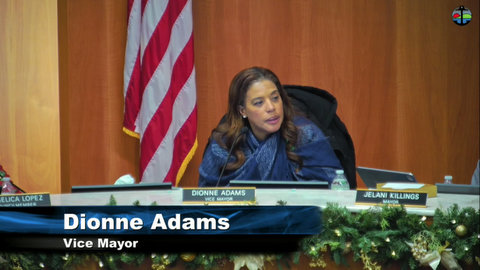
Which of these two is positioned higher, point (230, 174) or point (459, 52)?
point (459, 52)

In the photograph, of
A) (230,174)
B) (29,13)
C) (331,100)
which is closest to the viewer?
(230,174)

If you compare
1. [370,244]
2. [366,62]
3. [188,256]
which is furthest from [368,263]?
[366,62]

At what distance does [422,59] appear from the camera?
4.98 metres

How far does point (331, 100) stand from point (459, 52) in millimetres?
1748

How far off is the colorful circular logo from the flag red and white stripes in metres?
2.06

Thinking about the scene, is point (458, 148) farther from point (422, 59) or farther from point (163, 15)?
point (163, 15)

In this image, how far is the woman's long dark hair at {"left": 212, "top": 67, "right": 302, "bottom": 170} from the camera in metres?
3.64

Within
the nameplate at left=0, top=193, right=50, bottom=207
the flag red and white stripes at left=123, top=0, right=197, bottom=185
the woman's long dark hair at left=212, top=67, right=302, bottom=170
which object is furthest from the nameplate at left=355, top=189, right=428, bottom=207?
the flag red and white stripes at left=123, top=0, right=197, bottom=185

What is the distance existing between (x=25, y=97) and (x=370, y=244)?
3.27 meters

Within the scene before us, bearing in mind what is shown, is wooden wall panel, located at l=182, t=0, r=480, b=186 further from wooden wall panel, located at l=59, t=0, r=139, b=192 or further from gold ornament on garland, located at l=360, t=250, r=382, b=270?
gold ornament on garland, located at l=360, t=250, r=382, b=270

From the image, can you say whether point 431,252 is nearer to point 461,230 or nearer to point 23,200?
point 461,230

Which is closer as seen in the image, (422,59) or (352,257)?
(352,257)

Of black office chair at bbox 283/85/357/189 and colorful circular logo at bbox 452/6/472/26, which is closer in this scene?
black office chair at bbox 283/85/357/189

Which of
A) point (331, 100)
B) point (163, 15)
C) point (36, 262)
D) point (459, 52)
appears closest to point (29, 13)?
point (163, 15)
